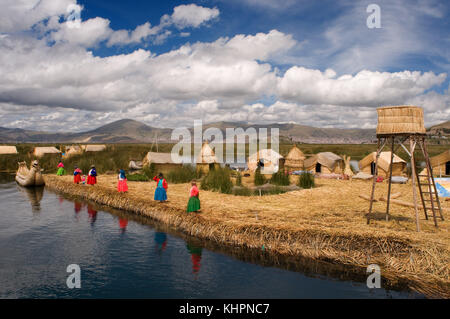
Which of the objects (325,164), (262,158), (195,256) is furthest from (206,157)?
(195,256)

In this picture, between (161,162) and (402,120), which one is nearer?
(402,120)

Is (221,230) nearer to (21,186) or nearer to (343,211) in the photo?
(343,211)

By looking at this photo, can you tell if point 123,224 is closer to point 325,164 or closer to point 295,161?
point 295,161

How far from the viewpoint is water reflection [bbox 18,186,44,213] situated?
49.6ft

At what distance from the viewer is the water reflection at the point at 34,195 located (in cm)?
1510

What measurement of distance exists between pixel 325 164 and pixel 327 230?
58.3 ft

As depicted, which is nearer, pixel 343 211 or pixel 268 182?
pixel 343 211

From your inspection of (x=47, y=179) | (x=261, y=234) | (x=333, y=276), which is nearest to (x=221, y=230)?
(x=261, y=234)

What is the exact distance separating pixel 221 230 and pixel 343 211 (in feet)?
13.8

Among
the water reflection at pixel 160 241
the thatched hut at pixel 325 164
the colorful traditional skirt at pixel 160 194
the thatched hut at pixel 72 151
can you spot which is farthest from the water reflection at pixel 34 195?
the thatched hut at pixel 325 164

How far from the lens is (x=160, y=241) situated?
9852 mm
